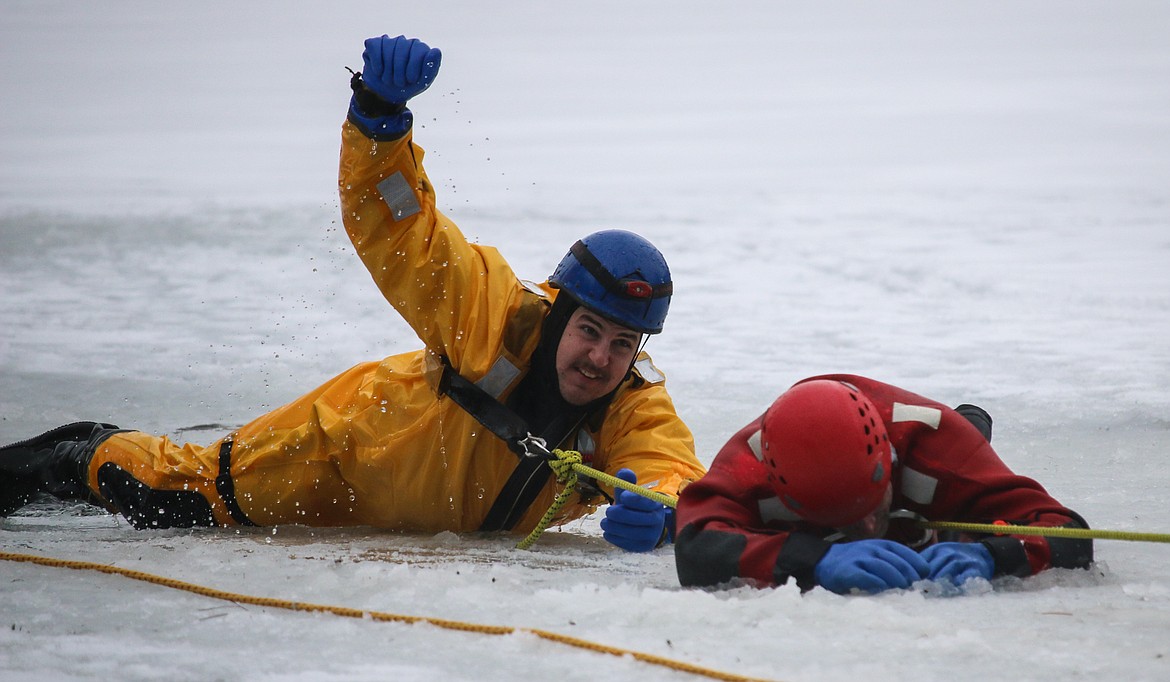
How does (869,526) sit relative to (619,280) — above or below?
below

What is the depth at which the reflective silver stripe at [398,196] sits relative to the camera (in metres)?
3.89

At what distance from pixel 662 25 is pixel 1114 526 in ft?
91.9

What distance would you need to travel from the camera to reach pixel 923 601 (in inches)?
111

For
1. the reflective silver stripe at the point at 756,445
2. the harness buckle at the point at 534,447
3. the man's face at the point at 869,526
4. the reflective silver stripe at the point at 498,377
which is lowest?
the man's face at the point at 869,526

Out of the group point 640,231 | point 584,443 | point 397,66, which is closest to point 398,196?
Answer: point 397,66

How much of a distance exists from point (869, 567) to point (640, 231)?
9.27m

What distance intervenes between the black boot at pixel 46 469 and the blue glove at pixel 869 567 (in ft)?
9.25

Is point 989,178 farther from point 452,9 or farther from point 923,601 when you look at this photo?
point 452,9

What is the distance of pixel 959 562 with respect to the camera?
2961 mm

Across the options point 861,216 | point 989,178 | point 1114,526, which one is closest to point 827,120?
point 989,178

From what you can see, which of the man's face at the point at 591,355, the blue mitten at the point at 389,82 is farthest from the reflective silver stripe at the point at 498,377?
the blue mitten at the point at 389,82

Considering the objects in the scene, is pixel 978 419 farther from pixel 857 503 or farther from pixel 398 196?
pixel 398 196

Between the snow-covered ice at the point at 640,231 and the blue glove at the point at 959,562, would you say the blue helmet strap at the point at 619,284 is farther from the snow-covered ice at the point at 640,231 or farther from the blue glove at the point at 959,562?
the blue glove at the point at 959,562

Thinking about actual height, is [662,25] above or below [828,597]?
above
